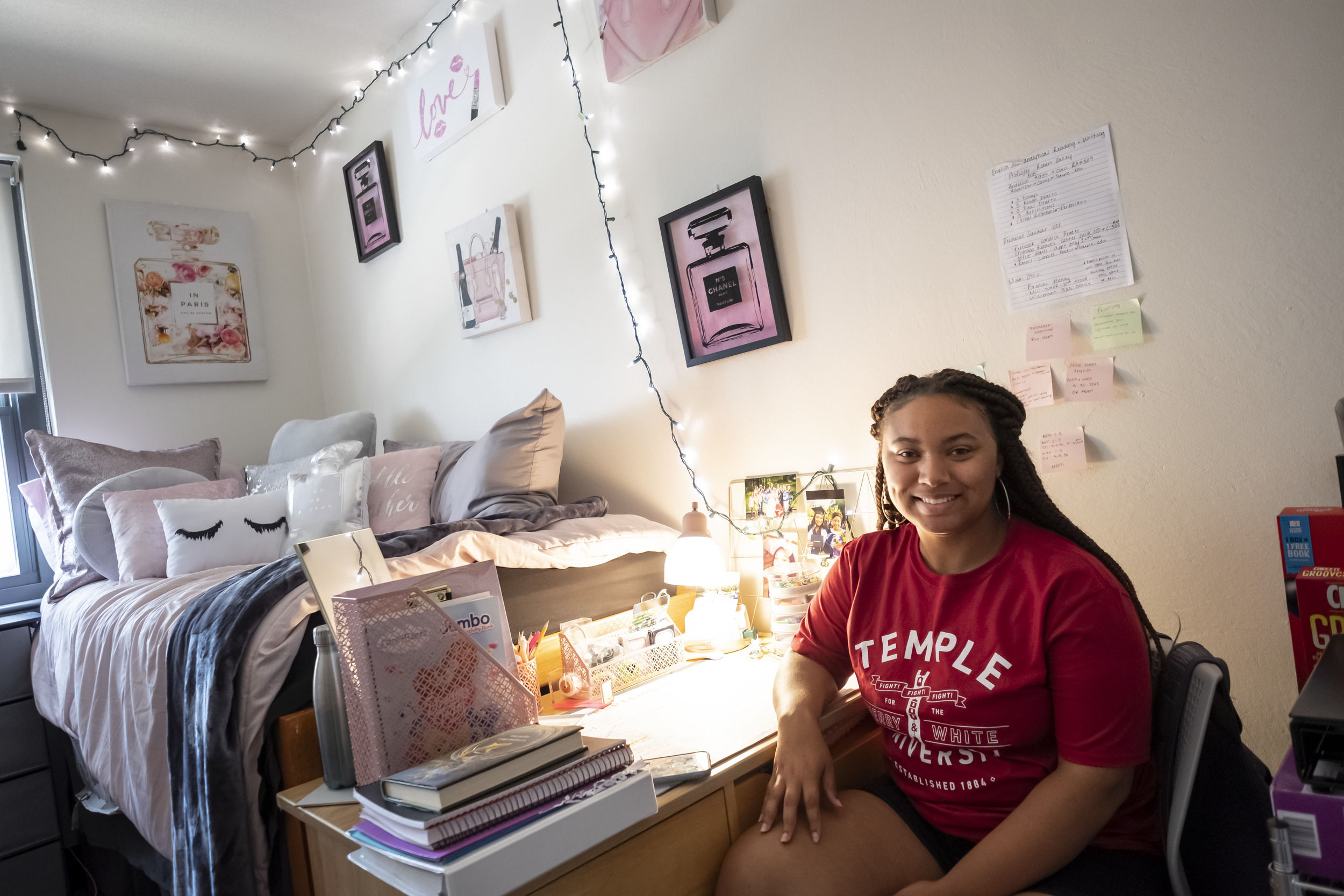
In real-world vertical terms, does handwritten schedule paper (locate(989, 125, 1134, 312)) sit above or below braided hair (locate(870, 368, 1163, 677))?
above

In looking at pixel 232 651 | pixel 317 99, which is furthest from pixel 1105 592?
pixel 317 99

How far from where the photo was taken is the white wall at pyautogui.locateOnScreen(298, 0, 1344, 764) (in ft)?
4.24

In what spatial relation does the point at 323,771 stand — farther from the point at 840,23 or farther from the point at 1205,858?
the point at 840,23

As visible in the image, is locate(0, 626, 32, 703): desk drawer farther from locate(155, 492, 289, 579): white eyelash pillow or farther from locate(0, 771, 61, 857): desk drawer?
locate(155, 492, 289, 579): white eyelash pillow

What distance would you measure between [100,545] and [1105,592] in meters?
2.76

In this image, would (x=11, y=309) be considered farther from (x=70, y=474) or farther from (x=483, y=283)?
(x=483, y=283)

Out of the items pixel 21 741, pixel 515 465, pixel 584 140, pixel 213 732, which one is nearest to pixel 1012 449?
pixel 213 732

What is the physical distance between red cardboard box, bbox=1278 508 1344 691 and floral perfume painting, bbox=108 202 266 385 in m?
3.69

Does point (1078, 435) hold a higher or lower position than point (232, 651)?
higher

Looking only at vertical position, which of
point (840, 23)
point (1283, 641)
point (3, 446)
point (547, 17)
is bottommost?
point (1283, 641)

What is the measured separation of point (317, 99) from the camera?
3502 millimetres

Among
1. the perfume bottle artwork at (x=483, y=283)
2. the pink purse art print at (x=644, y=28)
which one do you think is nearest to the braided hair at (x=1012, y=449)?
the pink purse art print at (x=644, y=28)

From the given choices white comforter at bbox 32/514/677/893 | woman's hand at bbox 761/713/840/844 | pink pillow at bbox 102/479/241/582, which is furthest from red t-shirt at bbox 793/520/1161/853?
pink pillow at bbox 102/479/241/582

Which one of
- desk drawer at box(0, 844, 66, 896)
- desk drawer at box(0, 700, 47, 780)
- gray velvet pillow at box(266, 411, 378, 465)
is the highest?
gray velvet pillow at box(266, 411, 378, 465)
